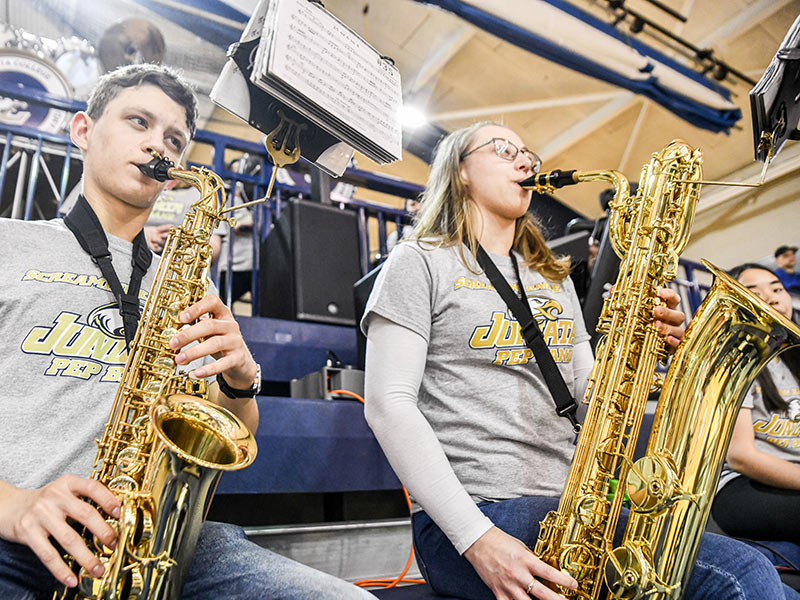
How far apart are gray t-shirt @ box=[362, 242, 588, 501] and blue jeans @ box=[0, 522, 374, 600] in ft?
1.60

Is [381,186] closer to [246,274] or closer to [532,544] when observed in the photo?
[246,274]

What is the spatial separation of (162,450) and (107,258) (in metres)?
0.61

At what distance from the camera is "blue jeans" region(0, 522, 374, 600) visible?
110cm

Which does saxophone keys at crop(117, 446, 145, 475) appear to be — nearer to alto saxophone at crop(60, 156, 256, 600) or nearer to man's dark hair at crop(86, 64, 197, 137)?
alto saxophone at crop(60, 156, 256, 600)

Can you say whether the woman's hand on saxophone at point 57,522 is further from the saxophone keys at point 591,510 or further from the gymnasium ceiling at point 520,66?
the gymnasium ceiling at point 520,66

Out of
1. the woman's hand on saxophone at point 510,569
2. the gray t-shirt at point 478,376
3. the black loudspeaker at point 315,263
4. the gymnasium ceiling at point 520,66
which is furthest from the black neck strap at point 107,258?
the gymnasium ceiling at point 520,66

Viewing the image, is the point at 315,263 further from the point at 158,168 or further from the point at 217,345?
the point at 217,345

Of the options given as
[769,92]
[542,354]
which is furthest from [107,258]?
[769,92]

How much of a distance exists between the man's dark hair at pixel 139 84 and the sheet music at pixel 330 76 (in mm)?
619

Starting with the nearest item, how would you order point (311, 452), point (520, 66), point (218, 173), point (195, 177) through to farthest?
point (195, 177), point (311, 452), point (218, 173), point (520, 66)

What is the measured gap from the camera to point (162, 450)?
1146 mm

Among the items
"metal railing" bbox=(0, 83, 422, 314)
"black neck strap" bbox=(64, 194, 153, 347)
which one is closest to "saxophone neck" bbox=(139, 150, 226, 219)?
"black neck strap" bbox=(64, 194, 153, 347)

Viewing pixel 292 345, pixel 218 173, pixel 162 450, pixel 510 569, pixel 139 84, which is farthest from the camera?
pixel 218 173

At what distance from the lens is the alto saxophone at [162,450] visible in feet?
3.44
